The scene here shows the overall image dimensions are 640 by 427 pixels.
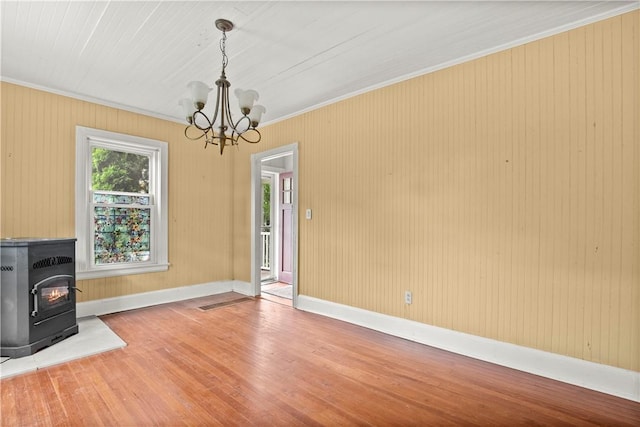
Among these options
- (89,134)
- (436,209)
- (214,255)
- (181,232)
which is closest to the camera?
(436,209)

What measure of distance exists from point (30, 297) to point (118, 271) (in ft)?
4.42

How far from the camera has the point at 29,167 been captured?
11.7ft

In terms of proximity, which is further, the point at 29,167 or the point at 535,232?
the point at 29,167

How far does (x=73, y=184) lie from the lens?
3.87 m

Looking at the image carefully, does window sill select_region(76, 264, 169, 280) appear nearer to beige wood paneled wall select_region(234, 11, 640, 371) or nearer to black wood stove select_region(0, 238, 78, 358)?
black wood stove select_region(0, 238, 78, 358)

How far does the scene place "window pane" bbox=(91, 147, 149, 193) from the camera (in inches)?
163

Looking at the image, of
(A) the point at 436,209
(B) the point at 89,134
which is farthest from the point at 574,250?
(B) the point at 89,134

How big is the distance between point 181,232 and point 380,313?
3.17 m

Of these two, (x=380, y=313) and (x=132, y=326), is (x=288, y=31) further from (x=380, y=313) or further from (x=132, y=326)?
(x=132, y=326)

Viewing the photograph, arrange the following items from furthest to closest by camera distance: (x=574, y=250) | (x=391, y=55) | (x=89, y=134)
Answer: (x=89, y=134)
(x=391, y=55)
(x=574, y=250)

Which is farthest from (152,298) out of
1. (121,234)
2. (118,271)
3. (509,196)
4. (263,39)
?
(509,196)

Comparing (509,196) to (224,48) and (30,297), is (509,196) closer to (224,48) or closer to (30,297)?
(224,48)

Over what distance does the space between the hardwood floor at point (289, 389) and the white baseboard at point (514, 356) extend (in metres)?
0.09

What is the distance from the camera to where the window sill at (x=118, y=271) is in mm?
3940
